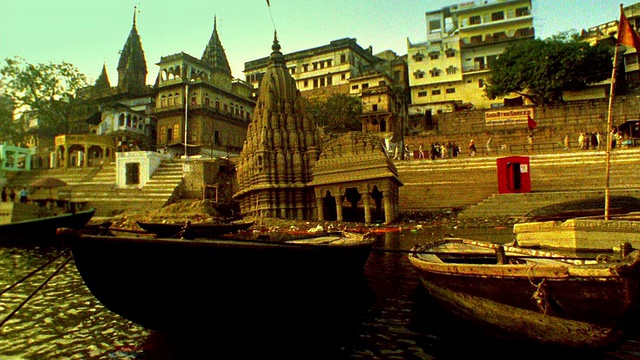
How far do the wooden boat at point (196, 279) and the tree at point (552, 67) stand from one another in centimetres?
4713

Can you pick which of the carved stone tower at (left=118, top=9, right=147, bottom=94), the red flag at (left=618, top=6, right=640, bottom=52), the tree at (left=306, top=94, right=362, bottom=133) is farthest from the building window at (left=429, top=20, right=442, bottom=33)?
the red flag at (left=618, top=6, right=640, bottom=52)

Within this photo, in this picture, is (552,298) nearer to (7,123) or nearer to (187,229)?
(187,229)

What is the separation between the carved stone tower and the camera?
60.5 m

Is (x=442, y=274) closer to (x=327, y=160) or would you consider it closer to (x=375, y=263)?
(x=375, y=263)

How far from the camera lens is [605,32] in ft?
177

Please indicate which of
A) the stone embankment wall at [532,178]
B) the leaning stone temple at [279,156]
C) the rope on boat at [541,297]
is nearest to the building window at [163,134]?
the leaning stone temple at [279,156]

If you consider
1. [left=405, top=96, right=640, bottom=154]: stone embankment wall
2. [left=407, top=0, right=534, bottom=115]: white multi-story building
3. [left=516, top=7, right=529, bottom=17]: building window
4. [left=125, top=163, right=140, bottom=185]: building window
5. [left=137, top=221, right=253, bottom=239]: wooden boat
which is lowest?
[left=137, top=221, right=253, bottom=239]: wooden boat

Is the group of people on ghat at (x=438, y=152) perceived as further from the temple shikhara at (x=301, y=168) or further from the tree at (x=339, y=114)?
the tree at (x=339, y=114)

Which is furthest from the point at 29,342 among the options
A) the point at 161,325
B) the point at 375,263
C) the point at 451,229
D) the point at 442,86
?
the point at 442,86

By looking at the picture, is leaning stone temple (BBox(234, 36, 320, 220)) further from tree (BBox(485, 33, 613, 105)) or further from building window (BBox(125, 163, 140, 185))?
tree (BBox(485, 33, 613, 105))

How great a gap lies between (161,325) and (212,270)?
1.17 m

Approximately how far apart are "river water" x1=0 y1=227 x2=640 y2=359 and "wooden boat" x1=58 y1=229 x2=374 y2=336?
18.3 inches

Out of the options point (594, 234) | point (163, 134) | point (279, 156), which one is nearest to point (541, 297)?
point (594, 234)

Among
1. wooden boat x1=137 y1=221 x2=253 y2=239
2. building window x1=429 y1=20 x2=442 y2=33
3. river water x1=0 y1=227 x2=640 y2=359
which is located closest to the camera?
river water x1=0 y1=227 x2=640 y2=359
